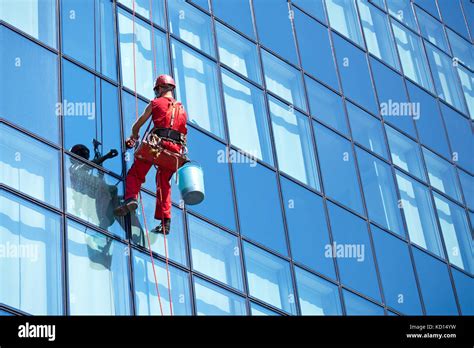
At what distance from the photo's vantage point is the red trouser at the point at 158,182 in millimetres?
20922

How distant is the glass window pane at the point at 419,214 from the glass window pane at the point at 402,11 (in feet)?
19.3

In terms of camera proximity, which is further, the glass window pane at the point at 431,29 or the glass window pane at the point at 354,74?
the glass window pane at the point at 431,29

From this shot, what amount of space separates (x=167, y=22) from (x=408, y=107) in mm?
8649

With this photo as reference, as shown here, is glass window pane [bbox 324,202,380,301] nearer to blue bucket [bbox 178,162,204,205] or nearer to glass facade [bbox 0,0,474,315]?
glass facade [bbox 0,0,474,315]

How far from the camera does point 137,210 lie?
21.5 m

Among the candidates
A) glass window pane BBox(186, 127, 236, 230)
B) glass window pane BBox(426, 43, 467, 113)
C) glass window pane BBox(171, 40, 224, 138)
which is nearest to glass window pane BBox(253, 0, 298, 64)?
glass window pane BBox(171, 40, 224, 138)

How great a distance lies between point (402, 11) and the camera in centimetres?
3425

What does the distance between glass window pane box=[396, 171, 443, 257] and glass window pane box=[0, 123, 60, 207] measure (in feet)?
34.1

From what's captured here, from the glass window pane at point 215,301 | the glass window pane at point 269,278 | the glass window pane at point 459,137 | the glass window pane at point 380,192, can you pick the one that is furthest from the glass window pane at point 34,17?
the glass window pane at point 459,137

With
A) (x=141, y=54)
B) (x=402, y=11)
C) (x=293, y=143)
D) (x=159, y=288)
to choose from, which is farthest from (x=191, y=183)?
(x=402, y=11)

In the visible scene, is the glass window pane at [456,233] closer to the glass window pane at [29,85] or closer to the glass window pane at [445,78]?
the glass window pane at [445,78]

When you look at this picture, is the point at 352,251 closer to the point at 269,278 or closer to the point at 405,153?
the point at 269,278

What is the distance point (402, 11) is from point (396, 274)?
9824 millimetres
